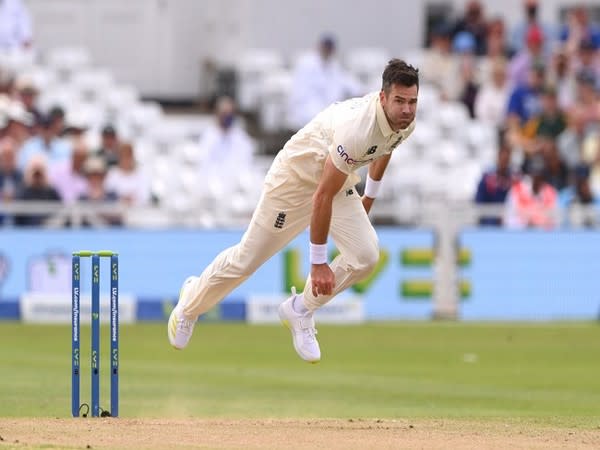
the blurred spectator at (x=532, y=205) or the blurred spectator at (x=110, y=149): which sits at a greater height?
the blurred spectator at (x=110, y=149)

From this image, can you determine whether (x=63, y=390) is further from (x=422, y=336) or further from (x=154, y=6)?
(x=154, y=6)

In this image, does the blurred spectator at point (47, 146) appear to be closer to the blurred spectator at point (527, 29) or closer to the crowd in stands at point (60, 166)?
the crowd in stands at point (60, 166)

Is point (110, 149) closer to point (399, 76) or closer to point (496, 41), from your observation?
point (496, 41)

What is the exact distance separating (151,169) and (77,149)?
6.16 ft

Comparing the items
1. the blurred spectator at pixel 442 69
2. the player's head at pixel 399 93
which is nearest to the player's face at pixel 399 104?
the player's head at pixel 399 93

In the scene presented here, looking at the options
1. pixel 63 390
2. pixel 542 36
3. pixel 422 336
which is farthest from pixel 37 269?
pixel 542 36

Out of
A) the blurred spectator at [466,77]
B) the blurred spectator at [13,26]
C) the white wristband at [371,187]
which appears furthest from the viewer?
the blurred spectator at [466,77]

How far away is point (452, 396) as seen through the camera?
1084cm

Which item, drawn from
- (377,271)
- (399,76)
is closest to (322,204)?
(399,76)

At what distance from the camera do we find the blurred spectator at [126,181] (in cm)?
1669

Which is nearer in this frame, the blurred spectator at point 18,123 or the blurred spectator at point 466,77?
the blurred spectator at point 18,123

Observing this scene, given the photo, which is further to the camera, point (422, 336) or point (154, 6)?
point (154, 6)

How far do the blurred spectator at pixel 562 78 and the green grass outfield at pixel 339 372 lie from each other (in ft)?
15.5

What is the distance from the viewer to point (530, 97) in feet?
64.4
